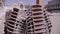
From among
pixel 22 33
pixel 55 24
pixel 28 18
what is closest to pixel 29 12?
pixel 28 18

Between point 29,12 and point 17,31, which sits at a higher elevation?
point 29,12

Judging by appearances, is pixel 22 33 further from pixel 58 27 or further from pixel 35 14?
pixel 58 27

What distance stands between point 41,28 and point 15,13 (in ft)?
0.62

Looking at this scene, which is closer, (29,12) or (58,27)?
(29,12)

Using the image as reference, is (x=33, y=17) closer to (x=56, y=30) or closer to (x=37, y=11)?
(x=37, y=11)

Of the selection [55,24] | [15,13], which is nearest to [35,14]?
[15,13]

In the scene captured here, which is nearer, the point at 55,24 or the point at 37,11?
the point at 37,11

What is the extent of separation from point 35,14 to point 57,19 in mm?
870

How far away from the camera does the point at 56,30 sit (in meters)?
1.56

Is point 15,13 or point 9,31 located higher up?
point 15,13

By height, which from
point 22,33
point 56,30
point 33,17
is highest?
point 33,17

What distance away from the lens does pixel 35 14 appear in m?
0.81

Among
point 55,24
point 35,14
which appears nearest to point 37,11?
point 35,14

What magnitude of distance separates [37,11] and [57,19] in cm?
86
